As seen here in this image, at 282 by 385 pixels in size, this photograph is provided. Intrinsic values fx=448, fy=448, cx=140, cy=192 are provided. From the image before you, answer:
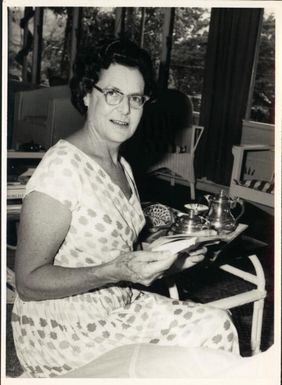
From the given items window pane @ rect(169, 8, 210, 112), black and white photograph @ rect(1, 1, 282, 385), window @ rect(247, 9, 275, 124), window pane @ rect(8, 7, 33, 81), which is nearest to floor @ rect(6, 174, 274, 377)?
black and white photograph @ rect(1, 1, 282, 385)

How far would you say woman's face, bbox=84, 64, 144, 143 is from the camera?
4.39 feet

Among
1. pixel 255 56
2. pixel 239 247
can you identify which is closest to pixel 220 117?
pixel 255 56

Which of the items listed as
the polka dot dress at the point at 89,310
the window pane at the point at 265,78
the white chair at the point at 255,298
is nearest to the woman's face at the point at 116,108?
the polka dot dress at the point at 89,310

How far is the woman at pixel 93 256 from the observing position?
1098mm

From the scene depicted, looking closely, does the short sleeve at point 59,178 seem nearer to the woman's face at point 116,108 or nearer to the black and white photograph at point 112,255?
the black and white photograph at point 112,255

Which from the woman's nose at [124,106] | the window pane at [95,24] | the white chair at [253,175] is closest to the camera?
the woman's nose at [124,106]

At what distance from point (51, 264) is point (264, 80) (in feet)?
16.0

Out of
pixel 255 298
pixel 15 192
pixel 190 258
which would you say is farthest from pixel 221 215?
pixel 15 192

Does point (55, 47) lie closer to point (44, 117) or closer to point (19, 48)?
point (19, 48)

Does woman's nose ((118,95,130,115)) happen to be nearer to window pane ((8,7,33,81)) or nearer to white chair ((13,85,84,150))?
white chair ((13,85,84,150))

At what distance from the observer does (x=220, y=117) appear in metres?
5.77

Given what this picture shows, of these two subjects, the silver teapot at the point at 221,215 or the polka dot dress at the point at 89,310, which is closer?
the polka dot dress at the point at 89,310

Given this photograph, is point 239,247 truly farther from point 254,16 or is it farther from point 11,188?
point 254,16

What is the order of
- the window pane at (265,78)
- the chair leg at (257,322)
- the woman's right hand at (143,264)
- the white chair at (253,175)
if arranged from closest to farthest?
the woman's right hand at (143,264) < the chair leg at (257,322) < the white chair at (253,175) < the window pane at (265,78)
